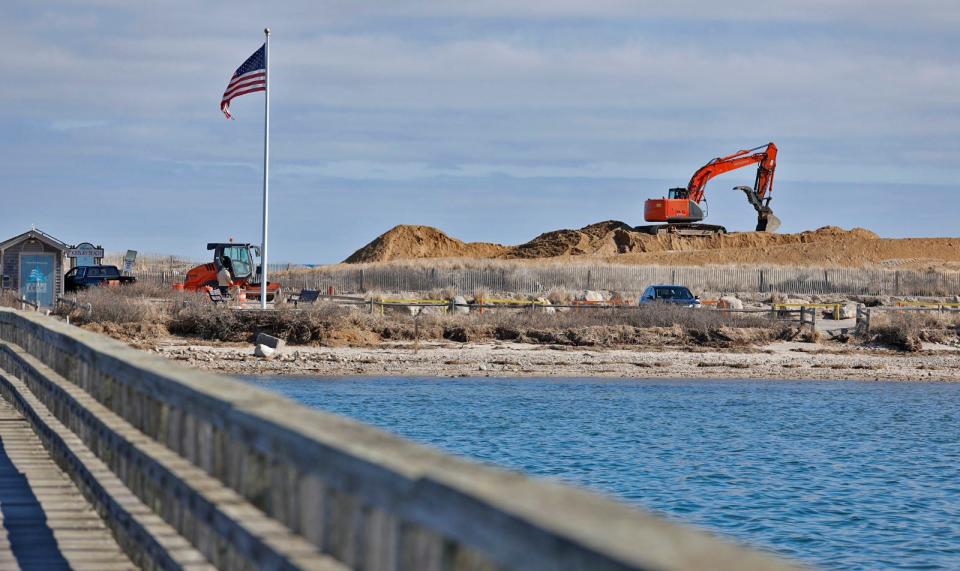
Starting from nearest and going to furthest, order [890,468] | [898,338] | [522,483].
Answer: [522,483], [890,468], [898,338]

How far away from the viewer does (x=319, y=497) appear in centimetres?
381

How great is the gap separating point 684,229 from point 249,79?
176 feet

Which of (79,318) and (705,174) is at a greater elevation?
(705,174)

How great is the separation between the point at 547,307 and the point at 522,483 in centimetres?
4061

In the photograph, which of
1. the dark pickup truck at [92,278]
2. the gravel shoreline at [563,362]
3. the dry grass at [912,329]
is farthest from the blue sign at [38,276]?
the dry grass at [912,329]

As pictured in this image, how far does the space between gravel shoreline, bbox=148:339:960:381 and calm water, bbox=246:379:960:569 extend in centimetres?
119

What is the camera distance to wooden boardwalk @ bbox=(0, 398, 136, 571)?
654 cm

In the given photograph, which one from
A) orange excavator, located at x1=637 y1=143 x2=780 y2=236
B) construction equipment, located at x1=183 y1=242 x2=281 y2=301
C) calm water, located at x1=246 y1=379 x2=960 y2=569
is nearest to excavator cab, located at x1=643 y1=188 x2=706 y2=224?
orange excavator, located at x1=637 y1=143 x2=780 y2=236

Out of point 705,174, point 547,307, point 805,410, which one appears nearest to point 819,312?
point 547,307

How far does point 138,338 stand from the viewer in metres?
34.9

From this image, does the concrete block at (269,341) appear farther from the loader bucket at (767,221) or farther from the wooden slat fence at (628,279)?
the loader bucket at (767,221)

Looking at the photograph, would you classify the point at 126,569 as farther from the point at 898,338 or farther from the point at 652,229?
the point at 652,229

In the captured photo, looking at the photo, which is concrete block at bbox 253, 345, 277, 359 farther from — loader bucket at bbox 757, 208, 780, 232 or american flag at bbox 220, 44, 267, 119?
loader bucket at bbox 757, 208, 780, 232

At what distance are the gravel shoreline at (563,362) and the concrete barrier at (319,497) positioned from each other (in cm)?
2533
